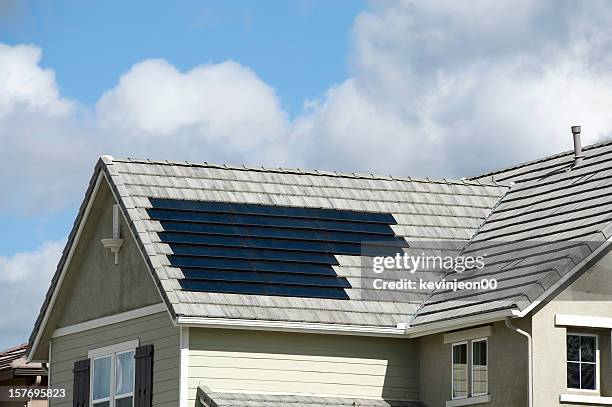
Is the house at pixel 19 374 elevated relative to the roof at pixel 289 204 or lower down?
lower down

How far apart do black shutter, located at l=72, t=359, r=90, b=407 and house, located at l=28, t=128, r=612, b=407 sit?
46 mm

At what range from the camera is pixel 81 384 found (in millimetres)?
31391

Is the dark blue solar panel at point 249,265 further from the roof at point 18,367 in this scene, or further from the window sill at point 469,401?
the roof at point 18,367

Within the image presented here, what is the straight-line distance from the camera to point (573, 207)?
97.9ft

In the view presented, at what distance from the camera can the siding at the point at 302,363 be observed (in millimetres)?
28031

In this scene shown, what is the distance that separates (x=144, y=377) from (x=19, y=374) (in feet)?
31.5

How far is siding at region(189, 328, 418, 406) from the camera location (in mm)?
28031

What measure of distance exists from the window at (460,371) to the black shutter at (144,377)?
5.72 metres

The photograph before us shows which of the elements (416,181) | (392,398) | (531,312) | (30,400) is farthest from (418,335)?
(30,400)

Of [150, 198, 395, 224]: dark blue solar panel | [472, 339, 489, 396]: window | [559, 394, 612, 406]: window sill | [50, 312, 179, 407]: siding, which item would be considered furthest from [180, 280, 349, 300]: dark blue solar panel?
[559, 394, 612, 406]: window sill

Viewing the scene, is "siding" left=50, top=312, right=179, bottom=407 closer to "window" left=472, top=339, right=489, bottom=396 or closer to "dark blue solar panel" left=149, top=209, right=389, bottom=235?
"dark blue solar panel" left=149, top=209, right=389, bottom=235

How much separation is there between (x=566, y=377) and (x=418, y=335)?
3534 millimetres

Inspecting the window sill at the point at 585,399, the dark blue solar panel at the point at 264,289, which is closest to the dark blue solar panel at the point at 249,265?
the dark blue solar panel at the point at 264,289

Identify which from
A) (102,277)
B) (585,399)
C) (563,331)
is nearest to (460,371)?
(563,331)
